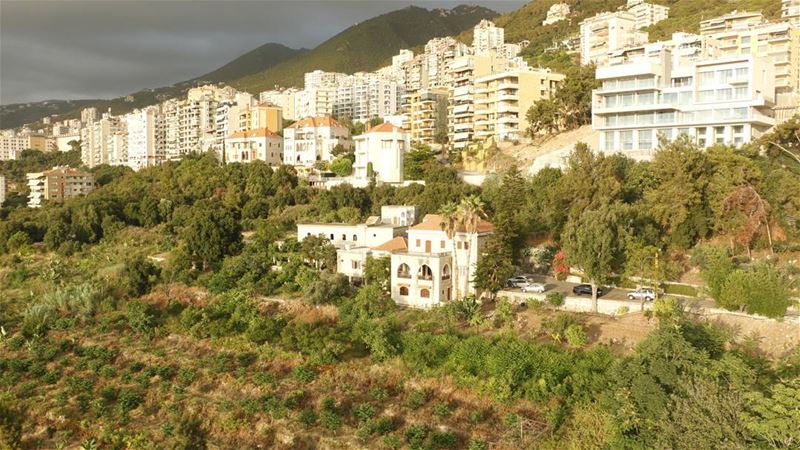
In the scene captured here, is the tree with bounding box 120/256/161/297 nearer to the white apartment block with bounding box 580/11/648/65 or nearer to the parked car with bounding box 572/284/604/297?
the parked car with bounding box 572/284/604/297

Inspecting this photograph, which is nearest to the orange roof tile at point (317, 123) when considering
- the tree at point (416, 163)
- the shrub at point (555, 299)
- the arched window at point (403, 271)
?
the tree at point (416, 163)

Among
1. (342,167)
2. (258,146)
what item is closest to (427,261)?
(342,167)

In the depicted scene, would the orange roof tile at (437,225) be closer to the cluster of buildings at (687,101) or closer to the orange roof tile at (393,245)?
the orange roof tile at (393,245)

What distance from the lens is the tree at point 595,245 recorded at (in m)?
32.2

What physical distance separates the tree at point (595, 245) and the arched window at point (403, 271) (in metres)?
8.55

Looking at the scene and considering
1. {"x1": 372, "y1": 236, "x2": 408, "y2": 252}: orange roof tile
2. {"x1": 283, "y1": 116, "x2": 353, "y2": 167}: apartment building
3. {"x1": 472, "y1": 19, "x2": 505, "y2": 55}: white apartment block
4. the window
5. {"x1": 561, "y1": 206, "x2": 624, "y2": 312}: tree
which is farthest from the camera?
{"x1": 472, "y1": 19, "x2": 505, "y2": 55}: white apartment block

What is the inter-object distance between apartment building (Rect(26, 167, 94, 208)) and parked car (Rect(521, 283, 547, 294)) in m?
65.2

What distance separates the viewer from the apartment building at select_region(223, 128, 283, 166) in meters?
79.3

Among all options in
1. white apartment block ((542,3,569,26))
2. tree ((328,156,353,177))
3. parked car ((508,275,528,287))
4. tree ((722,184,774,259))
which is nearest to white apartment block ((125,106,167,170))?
tree ((328,156,353,177))

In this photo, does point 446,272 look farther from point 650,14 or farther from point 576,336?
point 650,14

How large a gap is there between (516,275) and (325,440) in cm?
1696

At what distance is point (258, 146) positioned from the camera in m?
79.7

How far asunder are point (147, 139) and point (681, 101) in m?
89.0

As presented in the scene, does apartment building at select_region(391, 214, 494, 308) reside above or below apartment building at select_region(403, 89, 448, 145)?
below
